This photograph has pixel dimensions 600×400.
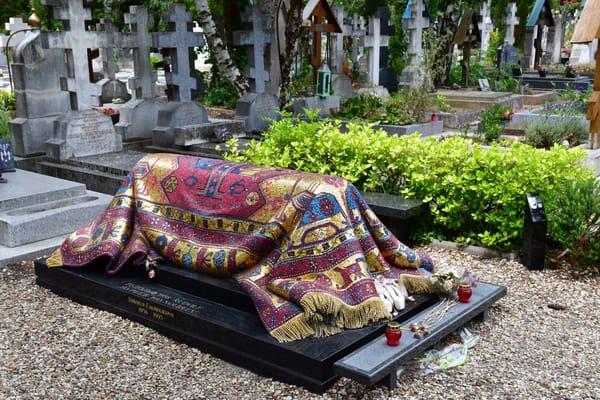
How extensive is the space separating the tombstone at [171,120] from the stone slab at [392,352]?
6.88 meters

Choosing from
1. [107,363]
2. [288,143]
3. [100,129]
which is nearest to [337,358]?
[107,363]

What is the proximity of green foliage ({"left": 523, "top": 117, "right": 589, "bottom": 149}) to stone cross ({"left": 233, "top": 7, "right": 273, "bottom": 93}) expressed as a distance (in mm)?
4675

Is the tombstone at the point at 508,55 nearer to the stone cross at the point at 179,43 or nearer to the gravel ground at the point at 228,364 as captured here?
the stone cross at the point at 179,43

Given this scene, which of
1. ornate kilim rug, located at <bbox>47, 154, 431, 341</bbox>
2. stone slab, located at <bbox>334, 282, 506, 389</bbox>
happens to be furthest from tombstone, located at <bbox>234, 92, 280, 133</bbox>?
stone slab, located at <bbox>334, 282, 506, 389</bbox>

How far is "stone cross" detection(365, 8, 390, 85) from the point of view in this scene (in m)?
14.6

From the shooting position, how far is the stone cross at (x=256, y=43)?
10703 mm

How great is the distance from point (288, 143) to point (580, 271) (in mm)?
3271

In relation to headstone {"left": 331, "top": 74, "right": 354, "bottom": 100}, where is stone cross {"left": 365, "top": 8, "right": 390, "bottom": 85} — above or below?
above

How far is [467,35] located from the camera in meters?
17.8

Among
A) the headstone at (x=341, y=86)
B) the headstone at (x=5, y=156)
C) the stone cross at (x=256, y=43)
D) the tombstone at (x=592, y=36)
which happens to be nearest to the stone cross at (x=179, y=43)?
the stone cross at (x=256, y=43)

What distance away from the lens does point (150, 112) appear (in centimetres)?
1084

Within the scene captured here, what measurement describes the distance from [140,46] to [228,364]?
7.74m

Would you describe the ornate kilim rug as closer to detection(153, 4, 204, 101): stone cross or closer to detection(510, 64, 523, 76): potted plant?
detection(153, 4, 204, 101): stone cross

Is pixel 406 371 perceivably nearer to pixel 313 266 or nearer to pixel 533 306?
pixel 313 266
